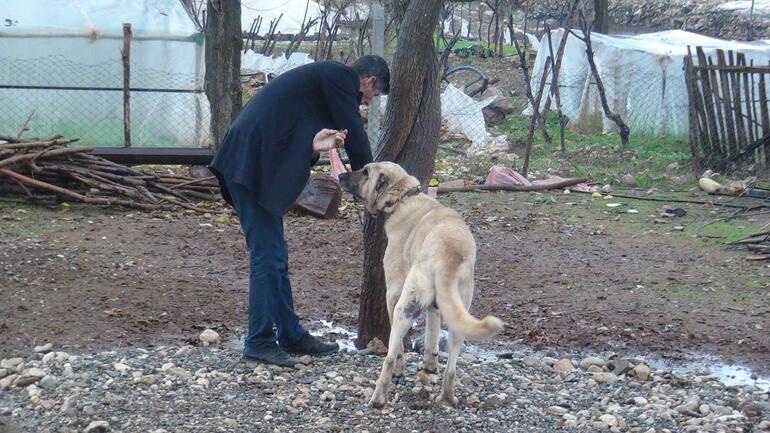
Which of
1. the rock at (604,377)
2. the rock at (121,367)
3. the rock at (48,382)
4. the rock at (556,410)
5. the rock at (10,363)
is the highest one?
the rock at (556,410)

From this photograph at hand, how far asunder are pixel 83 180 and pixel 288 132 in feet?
19.9

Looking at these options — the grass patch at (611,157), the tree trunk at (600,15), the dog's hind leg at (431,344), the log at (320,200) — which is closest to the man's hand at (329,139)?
the dog's hind leg at (431,344)

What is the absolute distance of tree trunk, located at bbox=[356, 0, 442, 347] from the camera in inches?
234

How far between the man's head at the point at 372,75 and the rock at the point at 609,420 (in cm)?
219

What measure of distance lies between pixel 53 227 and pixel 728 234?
23.1 feet

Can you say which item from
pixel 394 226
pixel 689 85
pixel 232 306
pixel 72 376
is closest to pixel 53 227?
pixel 232 306

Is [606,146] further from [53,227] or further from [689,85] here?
[53,227]

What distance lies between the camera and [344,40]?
30.0 meters

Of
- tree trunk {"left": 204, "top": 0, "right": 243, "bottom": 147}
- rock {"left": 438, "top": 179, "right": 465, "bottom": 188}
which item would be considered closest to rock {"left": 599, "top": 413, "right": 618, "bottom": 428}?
rock {"left": 438, "top": 179, "right": 465, "bottom": 188}

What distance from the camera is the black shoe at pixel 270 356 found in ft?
18.6

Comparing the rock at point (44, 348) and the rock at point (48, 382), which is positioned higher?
the rock at point (48, 382)

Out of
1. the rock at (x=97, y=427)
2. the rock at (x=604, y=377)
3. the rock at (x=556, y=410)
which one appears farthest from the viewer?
the rock at (x=604, y=377)

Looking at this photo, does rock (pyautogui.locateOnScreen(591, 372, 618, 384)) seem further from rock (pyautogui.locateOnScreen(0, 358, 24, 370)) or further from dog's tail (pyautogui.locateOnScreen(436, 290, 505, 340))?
rock (pyautogui.locateOnScreen(0, 358, 24, 370))

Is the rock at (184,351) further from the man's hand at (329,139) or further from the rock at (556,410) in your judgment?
the rock at (556,410)
